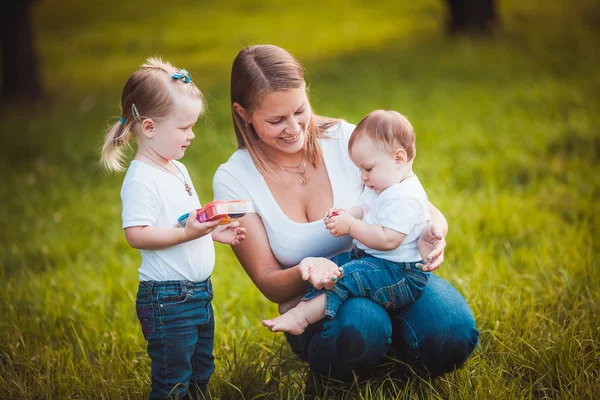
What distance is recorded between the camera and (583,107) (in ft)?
21.2

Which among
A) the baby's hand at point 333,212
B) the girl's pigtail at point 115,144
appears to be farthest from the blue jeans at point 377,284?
the girl's pigtail at point 115,144

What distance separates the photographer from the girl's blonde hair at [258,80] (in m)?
2.66

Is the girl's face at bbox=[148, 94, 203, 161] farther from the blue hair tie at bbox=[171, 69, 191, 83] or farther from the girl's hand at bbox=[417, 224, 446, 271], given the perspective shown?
the girl's hand at bbox=[417, 224, 446, 271]

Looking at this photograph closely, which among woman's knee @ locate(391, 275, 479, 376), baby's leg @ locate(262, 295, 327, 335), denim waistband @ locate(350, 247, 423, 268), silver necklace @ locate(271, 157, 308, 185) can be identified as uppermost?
silver necklace @ locate(271, 157, 308, 185)

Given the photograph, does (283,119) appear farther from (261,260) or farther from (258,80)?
(261,260)

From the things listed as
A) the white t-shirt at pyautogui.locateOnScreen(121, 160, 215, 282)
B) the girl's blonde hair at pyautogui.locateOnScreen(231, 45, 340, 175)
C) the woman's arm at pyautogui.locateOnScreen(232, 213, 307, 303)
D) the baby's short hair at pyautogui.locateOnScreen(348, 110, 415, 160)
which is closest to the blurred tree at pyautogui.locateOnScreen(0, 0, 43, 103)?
the girl's blonde hair at pyautogui.locateOnScreen(231, 45, 340, 175)

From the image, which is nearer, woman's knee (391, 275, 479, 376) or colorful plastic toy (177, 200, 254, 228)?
colorful plastic toy (177, 200, 254, 228)

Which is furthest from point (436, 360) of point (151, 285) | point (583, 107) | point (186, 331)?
point (583, 107)

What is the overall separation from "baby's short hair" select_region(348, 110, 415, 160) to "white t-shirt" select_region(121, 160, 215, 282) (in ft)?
2.54

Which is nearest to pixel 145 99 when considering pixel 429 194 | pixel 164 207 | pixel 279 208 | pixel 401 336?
pixel 164 207

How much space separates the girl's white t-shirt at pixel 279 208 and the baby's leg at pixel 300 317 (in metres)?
0.30

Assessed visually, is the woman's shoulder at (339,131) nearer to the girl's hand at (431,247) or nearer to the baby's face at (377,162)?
the baby's face at (377,162)

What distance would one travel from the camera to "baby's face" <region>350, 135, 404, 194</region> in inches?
101

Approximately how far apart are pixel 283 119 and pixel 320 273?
691 mm
